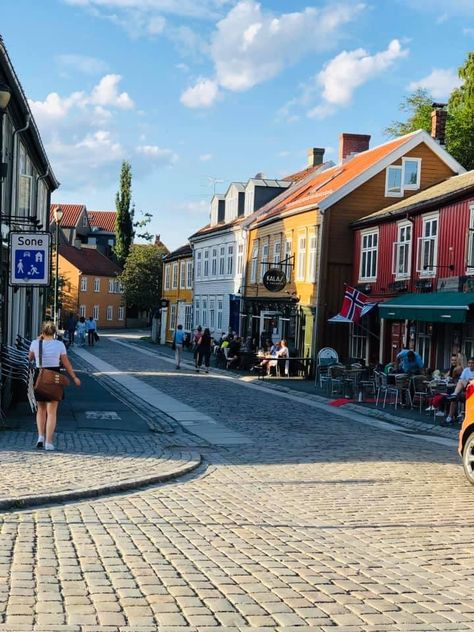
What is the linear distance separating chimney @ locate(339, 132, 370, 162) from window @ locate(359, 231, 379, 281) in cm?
1135

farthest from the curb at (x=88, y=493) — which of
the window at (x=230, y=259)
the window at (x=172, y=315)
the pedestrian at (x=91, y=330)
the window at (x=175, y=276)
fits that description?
the window at (x=175, y=276)

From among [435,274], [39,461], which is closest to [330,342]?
[435,274]

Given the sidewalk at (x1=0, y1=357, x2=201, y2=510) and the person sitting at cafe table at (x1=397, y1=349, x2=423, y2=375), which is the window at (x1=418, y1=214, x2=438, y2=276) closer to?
the person sitting at cafe table at (x1=397, y1=349, x2=423, y2=375)

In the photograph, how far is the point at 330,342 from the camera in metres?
34.8

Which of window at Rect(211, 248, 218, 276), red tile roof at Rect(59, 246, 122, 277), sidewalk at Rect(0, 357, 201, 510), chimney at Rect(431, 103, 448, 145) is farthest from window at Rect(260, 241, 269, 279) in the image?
red tile roof at Rect(59, 246, 122, 277)

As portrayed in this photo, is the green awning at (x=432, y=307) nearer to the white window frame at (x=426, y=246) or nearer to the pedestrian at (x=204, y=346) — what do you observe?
the white window frame at (x=426, y=246)

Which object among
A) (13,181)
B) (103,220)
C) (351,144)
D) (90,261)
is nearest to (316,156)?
(351,144)

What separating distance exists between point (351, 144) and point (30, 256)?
104ft

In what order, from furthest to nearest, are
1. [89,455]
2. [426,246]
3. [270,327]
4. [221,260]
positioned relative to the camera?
[221,260], [270,327], [426,246], [89,455]

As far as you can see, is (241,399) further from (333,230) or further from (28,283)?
(333,230)

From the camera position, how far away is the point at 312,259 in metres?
35.3

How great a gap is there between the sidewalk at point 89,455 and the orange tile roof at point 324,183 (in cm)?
1944

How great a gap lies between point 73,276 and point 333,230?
58135 millimetres

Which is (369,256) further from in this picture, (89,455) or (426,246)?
(89,455)
